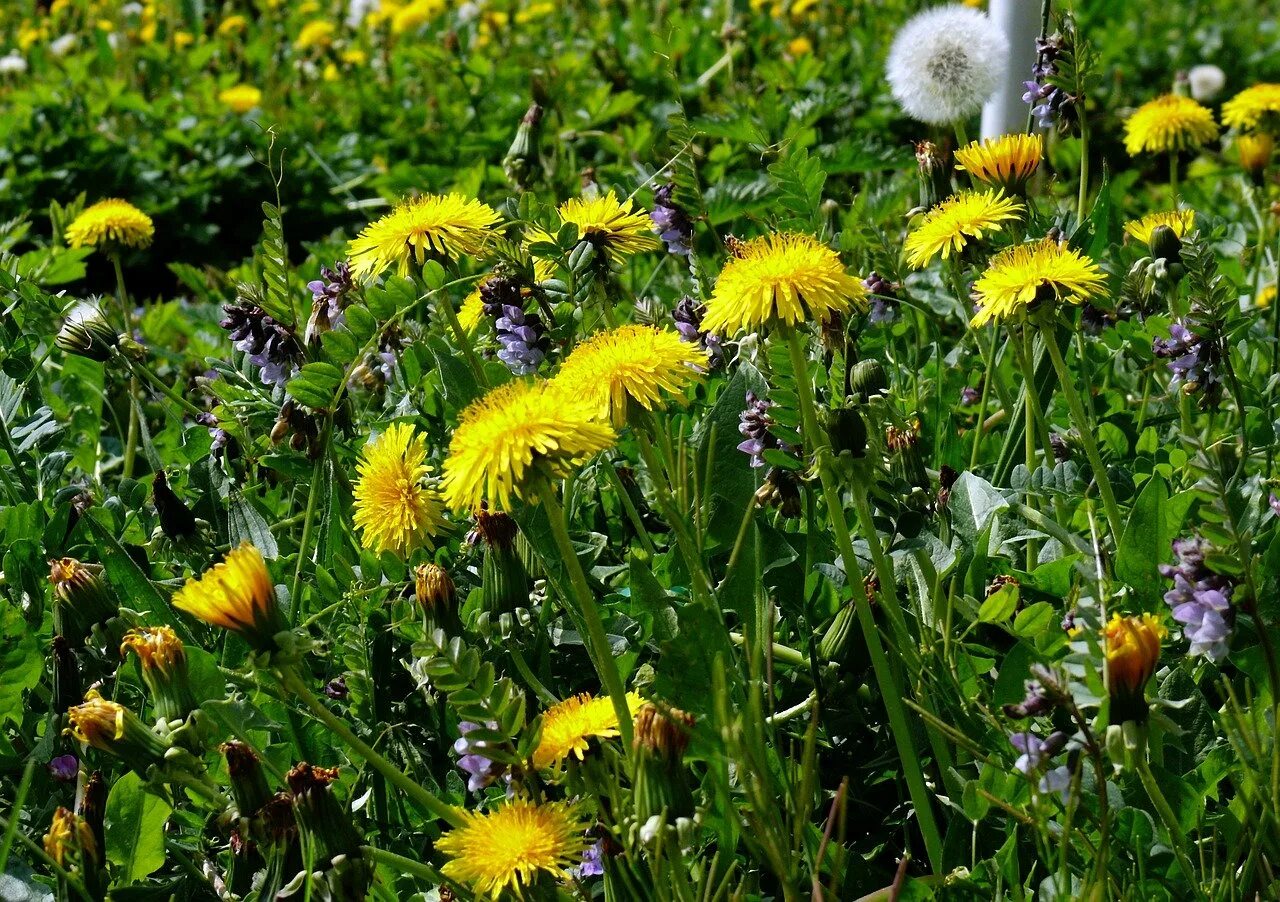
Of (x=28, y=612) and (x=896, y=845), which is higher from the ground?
(x=28, y=612)

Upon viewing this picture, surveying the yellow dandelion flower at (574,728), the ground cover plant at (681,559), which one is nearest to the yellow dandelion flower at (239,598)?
the ground cover plant at (681,559)

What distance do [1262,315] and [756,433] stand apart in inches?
47.0

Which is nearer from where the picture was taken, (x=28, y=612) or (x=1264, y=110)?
(x=28, y=612)

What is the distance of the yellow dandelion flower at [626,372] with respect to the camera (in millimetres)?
1212

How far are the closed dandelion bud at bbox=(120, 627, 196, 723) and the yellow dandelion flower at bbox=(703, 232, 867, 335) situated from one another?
0.54 m

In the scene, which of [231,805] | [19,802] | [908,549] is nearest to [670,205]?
[908,549]

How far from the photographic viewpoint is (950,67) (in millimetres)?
2111

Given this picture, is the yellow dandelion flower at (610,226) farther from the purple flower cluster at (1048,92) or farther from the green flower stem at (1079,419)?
the purple flower cluster at (1048,92)

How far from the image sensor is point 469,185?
295cm

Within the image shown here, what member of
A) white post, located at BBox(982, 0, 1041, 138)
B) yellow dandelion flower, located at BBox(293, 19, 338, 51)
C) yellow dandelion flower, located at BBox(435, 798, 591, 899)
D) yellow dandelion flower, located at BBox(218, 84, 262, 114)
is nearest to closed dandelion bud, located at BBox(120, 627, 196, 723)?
yellow dandelion flower, located at BBox(435, 798, 591, 899)

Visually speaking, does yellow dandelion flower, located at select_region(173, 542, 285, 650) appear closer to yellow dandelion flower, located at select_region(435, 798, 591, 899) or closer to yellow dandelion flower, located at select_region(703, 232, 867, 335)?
yellow dandelion flower, located at select_region(435, 798, 591, 899)

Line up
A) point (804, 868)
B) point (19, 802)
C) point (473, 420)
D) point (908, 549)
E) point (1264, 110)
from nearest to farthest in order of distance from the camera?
point (19, 802), point (473, 420), point (804, 868), point (908, 549), point (1264, 110)

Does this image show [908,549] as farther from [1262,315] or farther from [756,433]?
[1262,315]

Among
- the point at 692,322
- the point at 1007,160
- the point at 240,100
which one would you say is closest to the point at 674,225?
the point at 692,322
